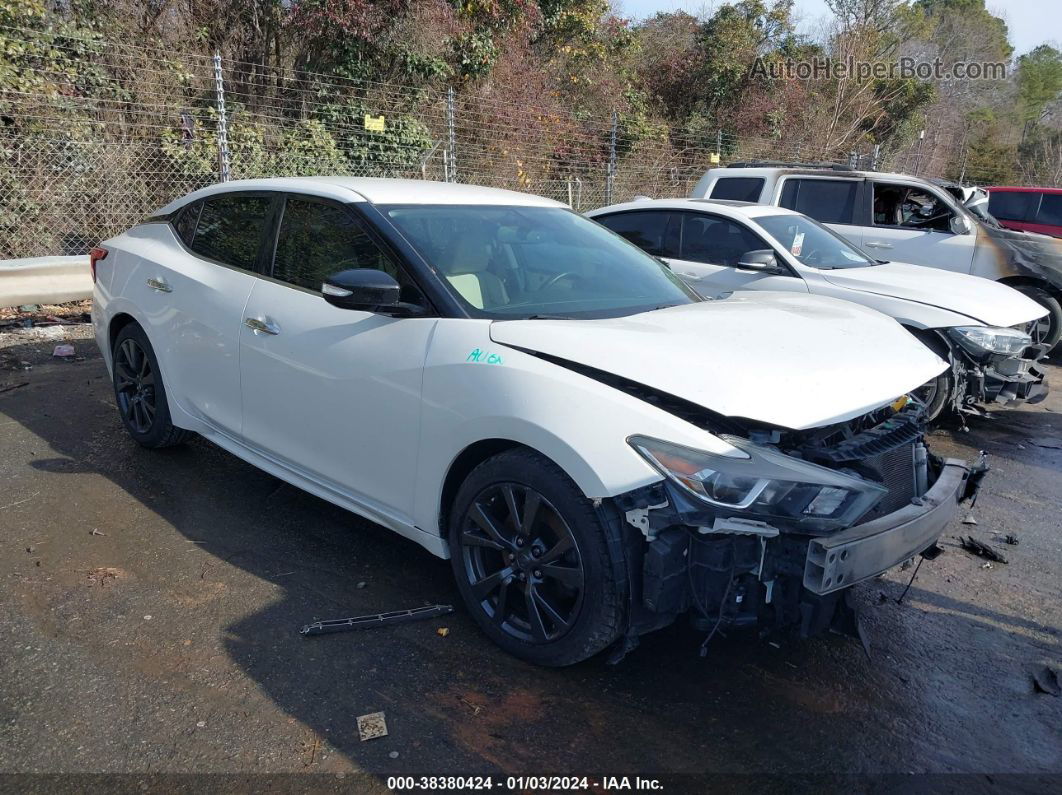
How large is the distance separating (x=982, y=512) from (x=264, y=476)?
4134 mm

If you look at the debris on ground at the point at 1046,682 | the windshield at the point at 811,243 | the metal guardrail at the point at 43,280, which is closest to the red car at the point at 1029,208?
the windshield at the point at 811,243

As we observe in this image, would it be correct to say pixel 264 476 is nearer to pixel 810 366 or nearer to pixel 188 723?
pixel 188 723

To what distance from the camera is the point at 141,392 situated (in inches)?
193

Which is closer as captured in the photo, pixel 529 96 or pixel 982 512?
pixel 982 512

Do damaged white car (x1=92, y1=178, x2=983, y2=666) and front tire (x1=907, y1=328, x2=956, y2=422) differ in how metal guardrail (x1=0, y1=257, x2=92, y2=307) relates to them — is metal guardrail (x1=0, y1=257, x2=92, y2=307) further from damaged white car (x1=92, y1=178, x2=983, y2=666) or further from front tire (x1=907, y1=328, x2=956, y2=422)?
front tire (x1=907, y1=328, x2=956, y2=422)

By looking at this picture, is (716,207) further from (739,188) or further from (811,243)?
(739,188)

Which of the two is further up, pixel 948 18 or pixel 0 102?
pixel 948 18

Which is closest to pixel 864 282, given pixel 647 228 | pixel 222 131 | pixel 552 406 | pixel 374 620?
pixel 647 228

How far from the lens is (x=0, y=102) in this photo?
8938mm

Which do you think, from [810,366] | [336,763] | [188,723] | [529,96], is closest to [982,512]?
[810,366]

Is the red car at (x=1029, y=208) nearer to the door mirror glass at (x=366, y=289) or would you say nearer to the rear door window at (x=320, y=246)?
the rear door window at (x=320, y=246)

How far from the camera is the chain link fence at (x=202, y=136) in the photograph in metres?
9.60

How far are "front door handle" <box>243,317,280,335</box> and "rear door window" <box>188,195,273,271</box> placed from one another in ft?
1.08

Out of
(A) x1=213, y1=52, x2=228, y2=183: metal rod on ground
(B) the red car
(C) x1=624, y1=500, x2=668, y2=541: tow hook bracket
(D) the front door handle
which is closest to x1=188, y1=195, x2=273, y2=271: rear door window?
(D) the front door handle
